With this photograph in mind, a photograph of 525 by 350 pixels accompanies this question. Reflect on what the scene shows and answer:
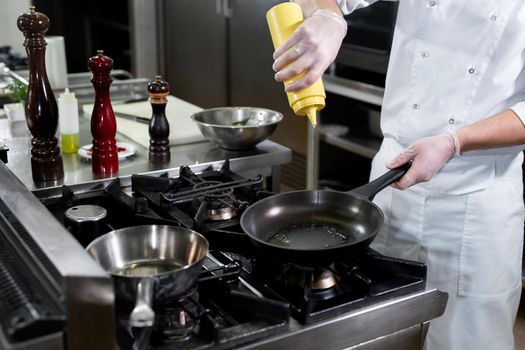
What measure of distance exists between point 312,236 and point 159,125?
2.15 feet

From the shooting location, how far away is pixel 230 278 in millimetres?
1119

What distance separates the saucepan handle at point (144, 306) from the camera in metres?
0.88

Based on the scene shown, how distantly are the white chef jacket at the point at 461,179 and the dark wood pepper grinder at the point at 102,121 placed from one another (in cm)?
58

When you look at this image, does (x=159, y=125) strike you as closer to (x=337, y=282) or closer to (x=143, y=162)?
(x=143, y=162)

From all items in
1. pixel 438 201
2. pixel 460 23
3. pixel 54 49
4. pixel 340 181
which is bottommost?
pixel 340 181

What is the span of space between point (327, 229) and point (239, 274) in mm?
224

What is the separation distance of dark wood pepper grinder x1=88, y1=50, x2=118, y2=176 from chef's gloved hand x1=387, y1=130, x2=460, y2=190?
68 centimetres

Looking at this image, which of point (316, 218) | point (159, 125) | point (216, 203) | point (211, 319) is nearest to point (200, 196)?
point (216, 203)

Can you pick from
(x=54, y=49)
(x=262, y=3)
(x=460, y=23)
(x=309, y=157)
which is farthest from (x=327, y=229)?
(x=262, y=3)

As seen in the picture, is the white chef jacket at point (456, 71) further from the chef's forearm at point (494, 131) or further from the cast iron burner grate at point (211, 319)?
the cast iron burner grate at point (211, 319)

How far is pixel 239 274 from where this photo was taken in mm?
Answer: 1146

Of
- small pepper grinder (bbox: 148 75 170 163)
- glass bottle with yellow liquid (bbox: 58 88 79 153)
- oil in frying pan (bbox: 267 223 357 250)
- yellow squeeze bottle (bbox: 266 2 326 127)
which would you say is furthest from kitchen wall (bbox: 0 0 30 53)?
oil in frying pan (bbox: 267 223 357 250)

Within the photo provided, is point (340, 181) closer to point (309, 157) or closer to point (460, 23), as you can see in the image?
point (309, 157)

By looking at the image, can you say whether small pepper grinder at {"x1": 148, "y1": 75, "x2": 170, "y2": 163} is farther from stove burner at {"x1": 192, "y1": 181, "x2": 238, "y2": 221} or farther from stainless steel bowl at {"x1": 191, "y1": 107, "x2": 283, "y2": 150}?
stove burner at {"x1": 192, "y1": 181, "x2": 238, "y2": 221}
